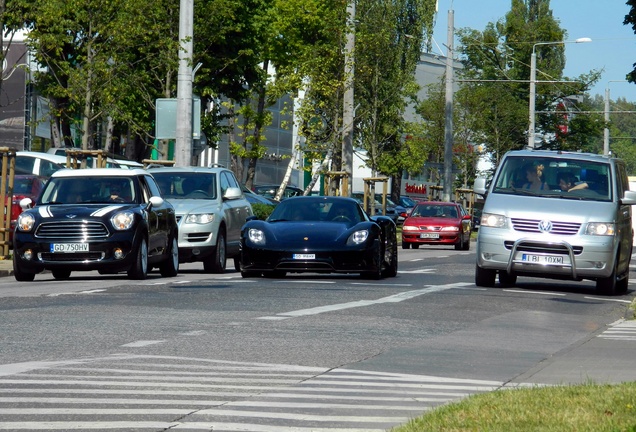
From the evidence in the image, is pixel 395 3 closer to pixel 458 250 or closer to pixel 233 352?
pixel 458 250

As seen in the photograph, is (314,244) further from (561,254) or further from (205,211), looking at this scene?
(205,211)

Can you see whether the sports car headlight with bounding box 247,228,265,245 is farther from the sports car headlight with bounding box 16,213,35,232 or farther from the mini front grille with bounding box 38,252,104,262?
the sports car headlight with bounding box 16,213,35,232

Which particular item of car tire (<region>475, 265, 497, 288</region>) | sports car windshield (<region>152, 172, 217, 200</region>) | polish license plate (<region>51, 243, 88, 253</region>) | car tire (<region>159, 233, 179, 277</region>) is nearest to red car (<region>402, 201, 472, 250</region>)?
sports car windshield (<region>152, 172, 217, 200</region>)

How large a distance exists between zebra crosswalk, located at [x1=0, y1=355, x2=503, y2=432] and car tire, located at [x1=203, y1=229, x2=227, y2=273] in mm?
15097

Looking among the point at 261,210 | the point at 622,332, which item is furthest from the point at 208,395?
the point at 261,210

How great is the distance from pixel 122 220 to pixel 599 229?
667cm

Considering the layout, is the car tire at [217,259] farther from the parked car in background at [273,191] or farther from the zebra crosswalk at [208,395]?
the parked car in background at [273,191]

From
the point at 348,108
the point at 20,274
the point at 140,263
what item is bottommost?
the point at 20,274

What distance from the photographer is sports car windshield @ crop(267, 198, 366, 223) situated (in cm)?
2309

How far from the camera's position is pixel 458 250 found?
48.9 m

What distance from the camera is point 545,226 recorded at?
20.7m

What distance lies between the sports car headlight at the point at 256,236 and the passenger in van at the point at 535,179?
3.84 metres

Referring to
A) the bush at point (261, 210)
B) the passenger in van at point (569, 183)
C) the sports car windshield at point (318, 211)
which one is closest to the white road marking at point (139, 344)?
the passenger in van at point (569, 183)

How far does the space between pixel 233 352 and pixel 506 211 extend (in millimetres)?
10282
